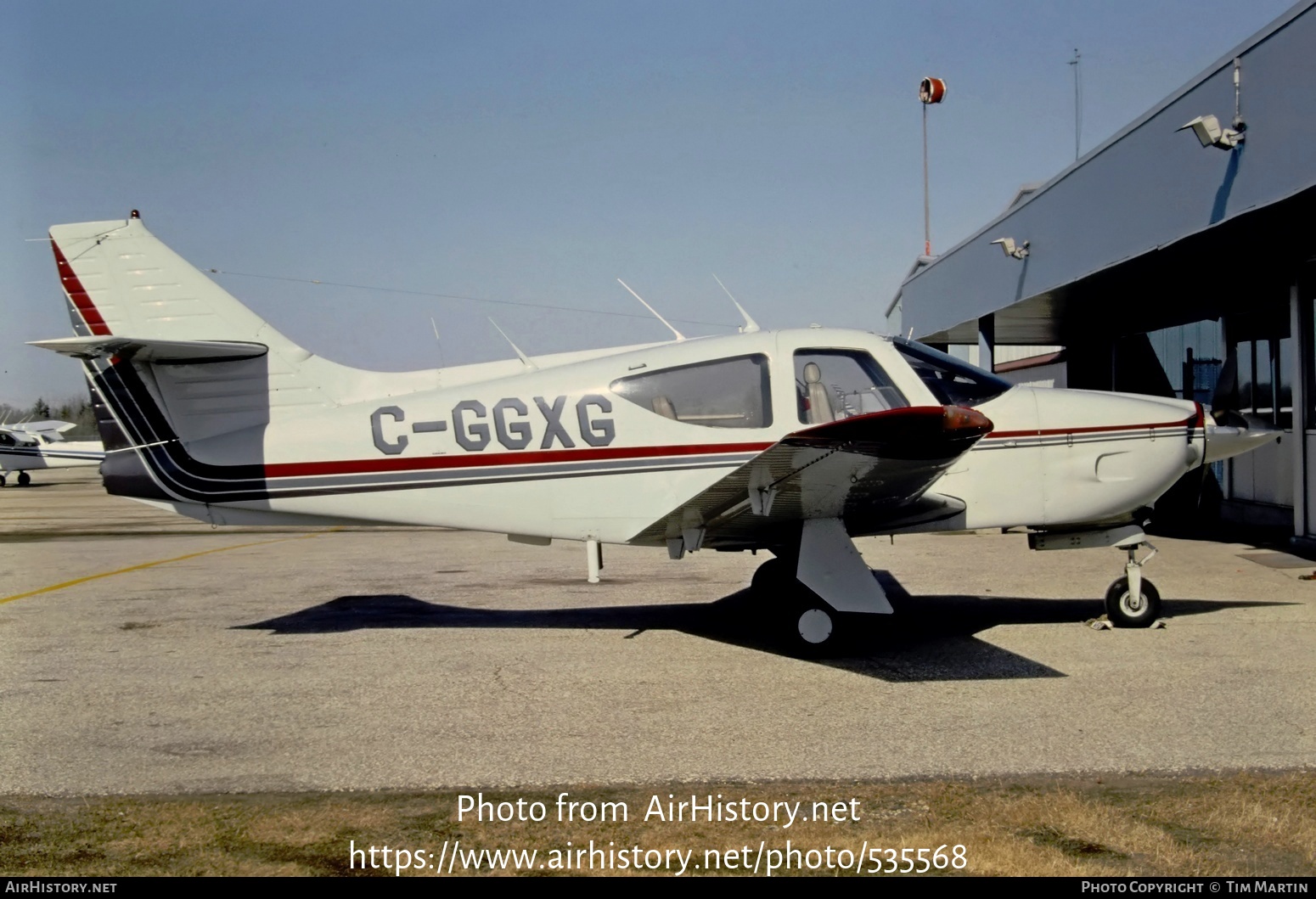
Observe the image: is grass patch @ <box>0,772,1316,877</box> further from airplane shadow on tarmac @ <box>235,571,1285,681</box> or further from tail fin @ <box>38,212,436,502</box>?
tail fin @ <box>38,212,436,502</box>

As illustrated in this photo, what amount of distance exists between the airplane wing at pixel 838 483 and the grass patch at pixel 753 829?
2013mm

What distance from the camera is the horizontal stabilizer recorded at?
6848mm

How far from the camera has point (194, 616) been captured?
912 cm

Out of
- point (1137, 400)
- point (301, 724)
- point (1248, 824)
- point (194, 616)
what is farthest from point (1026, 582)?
point (194, 616)

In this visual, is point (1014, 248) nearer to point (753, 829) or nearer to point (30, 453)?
point (753, 829)

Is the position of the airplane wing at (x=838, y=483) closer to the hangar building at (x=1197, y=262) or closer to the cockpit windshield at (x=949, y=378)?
the cockpit windshield at (x=949, y=378)

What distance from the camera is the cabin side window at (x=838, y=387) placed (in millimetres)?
7309

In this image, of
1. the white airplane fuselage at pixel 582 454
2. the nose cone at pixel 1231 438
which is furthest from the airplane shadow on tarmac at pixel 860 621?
the nose cone at pixel 1231 438

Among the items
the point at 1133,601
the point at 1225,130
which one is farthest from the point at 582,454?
the point at 1225,130

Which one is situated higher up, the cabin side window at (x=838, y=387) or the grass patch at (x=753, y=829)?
the cabin side window at (x=838, y=387)

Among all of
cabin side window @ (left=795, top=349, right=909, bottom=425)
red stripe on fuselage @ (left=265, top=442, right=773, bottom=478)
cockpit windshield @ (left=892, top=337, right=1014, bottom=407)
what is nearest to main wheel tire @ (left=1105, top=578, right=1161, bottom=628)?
cockpit windshield @ (left=892, top=337, right=1014, bottom=407)

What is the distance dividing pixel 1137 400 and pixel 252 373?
6.89m

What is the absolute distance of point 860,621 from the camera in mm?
8414

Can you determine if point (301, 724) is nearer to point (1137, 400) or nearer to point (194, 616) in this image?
point (194, 616)
